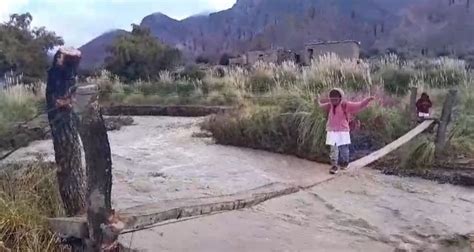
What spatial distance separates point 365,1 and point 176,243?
111 feet

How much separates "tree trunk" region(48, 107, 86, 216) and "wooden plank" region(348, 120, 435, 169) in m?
3.25

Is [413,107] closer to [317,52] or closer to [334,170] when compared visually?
[334,170]

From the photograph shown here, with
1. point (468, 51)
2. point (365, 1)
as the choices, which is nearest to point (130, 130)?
point (468, 51)

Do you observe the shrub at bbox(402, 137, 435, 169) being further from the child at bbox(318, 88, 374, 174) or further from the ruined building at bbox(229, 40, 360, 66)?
the ruined building at bbox(229, 40, 360, 66)

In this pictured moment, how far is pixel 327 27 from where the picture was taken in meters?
32.9

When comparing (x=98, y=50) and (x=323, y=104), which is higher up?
(x=98, y=50)

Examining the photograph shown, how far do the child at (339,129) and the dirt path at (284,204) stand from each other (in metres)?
0.20

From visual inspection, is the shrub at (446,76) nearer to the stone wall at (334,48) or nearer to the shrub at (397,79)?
the shrub at (397,79)

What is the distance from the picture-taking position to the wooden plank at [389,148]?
6828 mm

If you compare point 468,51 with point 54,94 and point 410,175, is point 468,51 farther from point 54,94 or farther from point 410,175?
point 54,94

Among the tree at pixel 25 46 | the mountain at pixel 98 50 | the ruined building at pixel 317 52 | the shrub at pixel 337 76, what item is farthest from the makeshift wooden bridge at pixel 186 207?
the mountain at pixel 98 50

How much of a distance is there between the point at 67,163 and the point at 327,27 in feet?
96.2

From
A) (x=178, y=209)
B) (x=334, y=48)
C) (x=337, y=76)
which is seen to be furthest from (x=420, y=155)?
(x=334, y=48)

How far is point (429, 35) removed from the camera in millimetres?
30859
